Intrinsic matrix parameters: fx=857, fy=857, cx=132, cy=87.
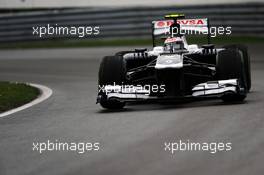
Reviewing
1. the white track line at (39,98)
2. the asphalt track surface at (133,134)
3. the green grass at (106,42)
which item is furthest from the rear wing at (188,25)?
the green grass at (106,42)

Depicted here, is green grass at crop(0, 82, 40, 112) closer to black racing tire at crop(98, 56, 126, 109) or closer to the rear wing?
black racing tire at crop(98, 56, 126, 109)

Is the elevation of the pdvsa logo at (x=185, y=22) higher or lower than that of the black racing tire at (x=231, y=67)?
higher

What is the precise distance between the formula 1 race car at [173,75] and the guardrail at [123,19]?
12569 mm

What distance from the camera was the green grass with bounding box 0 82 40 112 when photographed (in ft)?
47.5

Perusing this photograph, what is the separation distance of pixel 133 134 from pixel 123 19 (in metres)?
17.7

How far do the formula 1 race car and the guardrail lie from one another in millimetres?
12569

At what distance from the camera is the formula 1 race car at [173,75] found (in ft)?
41.5

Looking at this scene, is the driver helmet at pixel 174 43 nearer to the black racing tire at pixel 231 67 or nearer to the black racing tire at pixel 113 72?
the black racing tire at pixel 113 72

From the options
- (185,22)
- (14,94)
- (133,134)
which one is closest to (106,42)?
(14,94)

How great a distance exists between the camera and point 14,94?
1552 cm

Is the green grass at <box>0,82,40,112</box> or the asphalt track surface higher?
the asphalt track surface

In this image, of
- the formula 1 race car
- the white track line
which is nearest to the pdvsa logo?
the formula 1 race car

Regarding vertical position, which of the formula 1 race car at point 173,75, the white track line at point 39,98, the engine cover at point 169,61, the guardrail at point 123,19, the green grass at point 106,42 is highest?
the engine cover at point 169,61

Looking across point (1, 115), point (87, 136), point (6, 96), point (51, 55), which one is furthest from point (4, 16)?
point (87, 136)
